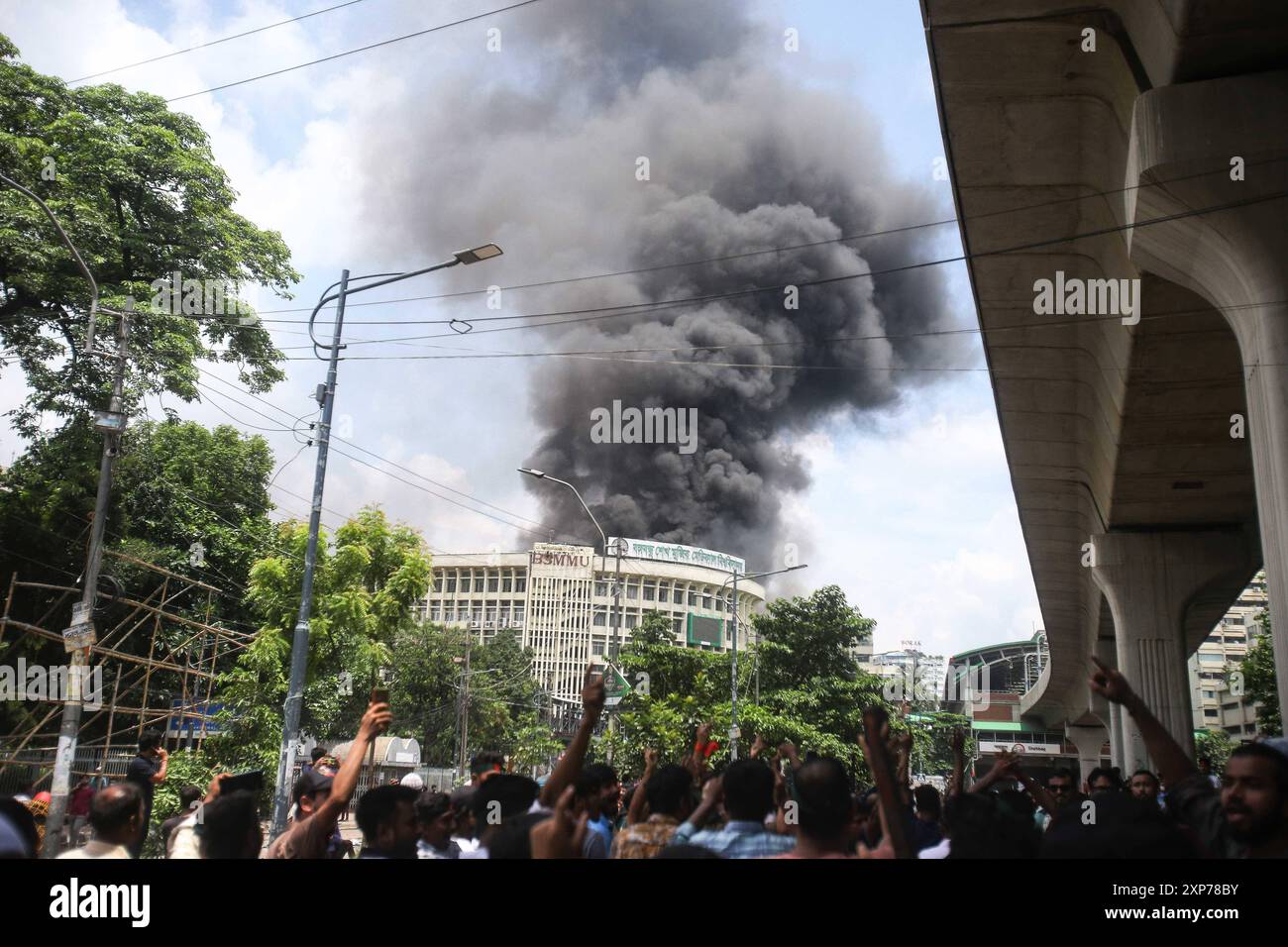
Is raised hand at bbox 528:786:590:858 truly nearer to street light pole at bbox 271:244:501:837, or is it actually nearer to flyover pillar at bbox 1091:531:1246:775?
street light pole at bbox 271:244:501:837

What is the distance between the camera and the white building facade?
11975cm

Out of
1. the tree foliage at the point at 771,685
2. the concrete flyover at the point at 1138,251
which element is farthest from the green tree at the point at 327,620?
the concrete flyover at the point at 1138,251

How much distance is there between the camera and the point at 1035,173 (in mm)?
10805

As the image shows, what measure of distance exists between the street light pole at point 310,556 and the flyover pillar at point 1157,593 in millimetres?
15425

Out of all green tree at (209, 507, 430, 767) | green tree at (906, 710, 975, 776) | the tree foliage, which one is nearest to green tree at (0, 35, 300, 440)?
green tree at (209, 507, 430, 767)

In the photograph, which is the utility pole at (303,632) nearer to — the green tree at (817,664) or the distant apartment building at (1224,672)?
the green tree at (817,664)

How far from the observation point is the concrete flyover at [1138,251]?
8.42 m

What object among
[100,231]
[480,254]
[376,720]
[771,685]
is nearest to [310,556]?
[480,254]

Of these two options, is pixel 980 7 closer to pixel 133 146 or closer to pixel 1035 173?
pixel 1035 173

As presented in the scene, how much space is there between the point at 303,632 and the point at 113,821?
1032 centimetres

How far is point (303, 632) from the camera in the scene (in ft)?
45.8

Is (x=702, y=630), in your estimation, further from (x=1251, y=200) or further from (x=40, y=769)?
(x=1251, y=200)
